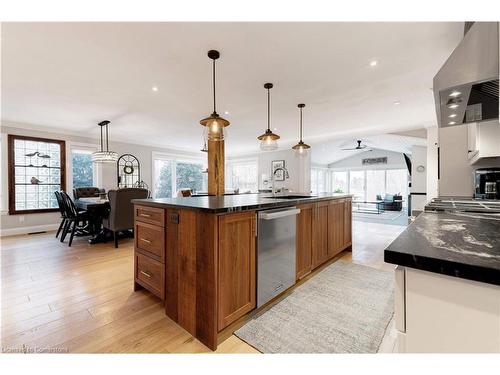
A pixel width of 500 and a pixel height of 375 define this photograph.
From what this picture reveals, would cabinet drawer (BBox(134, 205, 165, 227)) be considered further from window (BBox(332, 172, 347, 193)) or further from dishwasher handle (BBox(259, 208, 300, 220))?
window (BBox(332, 172, 347, 193))

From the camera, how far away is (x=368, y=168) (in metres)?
11.3

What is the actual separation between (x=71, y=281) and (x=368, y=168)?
1209 cm

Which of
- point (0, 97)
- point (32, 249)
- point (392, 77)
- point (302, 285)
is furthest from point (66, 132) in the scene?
point (392, 77)

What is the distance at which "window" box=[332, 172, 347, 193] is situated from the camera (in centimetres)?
1207

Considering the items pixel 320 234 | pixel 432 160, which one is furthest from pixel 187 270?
pixel 432 160

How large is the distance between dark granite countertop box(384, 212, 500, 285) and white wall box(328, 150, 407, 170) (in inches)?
439

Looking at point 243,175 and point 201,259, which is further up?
point 243,175

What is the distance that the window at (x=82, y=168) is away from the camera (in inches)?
217

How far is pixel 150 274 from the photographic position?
6.43ft

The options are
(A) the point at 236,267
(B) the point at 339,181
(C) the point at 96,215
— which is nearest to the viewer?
(A) the point at 236,267

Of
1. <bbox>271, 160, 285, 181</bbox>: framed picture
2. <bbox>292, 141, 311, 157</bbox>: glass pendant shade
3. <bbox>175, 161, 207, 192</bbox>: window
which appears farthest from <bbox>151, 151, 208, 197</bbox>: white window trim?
<bbox>292, 141, 311, 157</bbox>: glass pendant shade

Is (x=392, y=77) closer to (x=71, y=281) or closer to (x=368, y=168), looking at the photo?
(x=71, y=281)

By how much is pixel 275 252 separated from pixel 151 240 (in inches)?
42.0

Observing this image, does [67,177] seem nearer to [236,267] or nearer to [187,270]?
[187,270]
